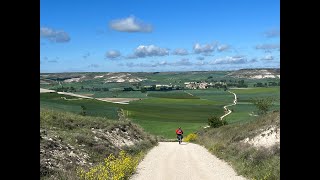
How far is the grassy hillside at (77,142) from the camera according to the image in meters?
18.1

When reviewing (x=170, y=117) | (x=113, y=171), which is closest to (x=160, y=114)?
(x=170, y=117)

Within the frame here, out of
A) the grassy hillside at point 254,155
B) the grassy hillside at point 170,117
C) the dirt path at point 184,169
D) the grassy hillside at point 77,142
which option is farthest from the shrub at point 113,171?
the grassy hillside at point 170,117

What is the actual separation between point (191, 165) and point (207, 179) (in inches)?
185

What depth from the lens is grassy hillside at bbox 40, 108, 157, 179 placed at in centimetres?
1809

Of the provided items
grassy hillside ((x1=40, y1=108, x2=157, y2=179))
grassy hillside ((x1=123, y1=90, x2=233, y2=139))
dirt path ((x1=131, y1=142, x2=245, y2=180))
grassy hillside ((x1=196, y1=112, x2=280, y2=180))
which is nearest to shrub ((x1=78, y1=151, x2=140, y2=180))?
dirt path ((x1=131, y1=142, x2=245, y2=180))

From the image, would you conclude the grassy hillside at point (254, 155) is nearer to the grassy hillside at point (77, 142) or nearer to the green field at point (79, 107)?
the grassy hillside at point (77, 142)

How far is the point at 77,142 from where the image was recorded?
80.0 ft

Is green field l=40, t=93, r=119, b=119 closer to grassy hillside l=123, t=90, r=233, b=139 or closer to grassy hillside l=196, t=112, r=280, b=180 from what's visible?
grassy hillside l=123, t=90, r=233, b=139
